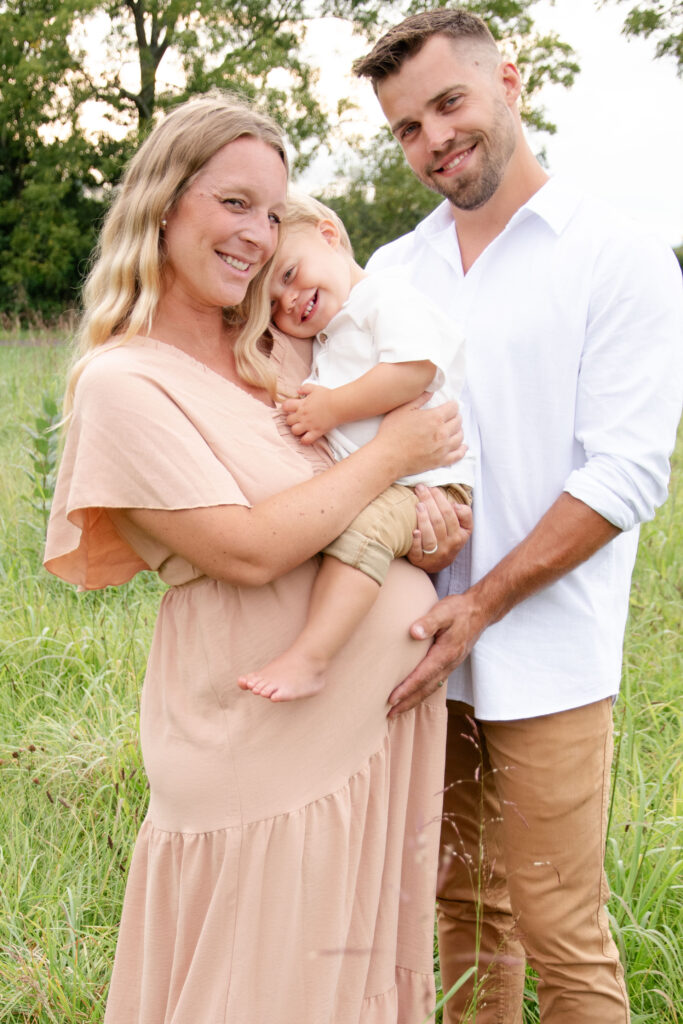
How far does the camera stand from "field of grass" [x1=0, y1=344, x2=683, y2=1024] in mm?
2436

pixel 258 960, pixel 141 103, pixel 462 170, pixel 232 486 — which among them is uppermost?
pixel 141 103

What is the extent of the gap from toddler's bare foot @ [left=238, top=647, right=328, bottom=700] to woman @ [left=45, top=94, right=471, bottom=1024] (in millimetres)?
64

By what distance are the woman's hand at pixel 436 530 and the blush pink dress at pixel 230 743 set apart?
8 centimetres

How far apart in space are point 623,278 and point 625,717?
73.7 inches

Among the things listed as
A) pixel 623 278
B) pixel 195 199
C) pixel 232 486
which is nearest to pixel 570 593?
pixel 623 278

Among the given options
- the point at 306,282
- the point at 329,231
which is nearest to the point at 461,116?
the point at 329,231

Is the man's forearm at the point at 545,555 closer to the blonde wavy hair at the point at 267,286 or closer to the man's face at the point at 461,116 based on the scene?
the blonde wavy hair at the point at 267,286

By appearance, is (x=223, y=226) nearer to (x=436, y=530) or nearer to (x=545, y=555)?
(x=436, y=530)

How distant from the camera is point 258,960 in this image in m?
1.80

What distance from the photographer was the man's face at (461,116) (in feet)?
7.11

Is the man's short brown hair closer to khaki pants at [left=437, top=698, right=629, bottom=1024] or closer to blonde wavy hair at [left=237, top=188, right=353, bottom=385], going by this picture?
blonde wavy hair at [left=237, top=188, right=353, bottom=385]

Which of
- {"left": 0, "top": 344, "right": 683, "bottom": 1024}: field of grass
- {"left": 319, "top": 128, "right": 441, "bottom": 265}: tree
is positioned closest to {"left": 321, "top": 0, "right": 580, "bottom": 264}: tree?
{"left": 319, "top": 128, "right": 441, "bottom": 265}: tree

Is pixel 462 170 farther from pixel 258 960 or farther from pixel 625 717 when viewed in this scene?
pixel 625 717

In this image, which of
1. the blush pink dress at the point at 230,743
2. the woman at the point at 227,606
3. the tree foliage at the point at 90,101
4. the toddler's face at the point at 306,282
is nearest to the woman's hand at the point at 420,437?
the woman at the point at 227,606
